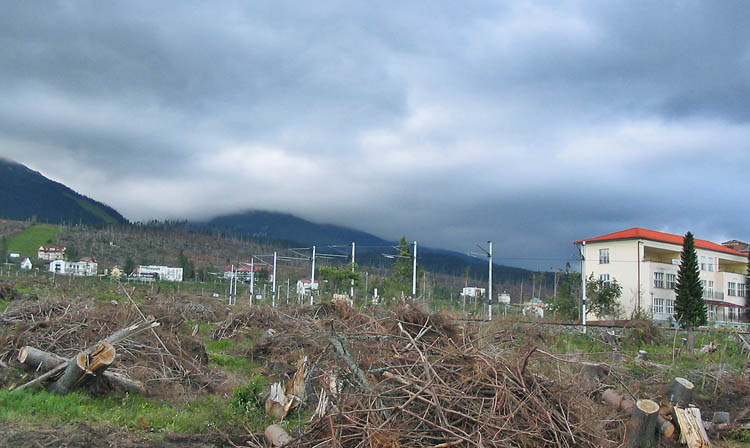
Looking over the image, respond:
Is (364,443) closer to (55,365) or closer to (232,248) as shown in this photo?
(55,365)

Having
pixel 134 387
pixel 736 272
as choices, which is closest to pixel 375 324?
pixel 134 387

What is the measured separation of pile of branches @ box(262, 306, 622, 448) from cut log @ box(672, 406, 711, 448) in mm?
2934

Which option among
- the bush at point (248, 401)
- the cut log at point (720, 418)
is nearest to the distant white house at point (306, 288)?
the bush at point (248, 401)

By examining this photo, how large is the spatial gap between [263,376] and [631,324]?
55.1 feet

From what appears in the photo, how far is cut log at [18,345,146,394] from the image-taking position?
9.88 metres

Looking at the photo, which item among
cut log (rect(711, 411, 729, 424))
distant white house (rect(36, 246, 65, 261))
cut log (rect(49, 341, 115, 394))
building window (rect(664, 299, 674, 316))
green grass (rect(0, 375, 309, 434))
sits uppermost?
distant white house (rect(36, 246, 65, 261))

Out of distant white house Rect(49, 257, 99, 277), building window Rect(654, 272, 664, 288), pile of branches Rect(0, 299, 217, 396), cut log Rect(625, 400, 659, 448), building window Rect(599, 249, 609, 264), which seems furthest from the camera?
distant white house Rect(49, 257, 99, 277)

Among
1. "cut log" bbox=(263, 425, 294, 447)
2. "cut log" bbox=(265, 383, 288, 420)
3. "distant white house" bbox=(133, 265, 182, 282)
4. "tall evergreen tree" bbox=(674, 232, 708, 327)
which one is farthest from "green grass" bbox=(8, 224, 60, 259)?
"cut log" bbox=(263, 425, 294, 447)

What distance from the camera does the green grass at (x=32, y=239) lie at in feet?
344

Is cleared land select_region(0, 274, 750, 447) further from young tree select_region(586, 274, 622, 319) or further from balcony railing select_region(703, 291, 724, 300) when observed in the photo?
balcony railing select_region(703, 291, 724, 300)

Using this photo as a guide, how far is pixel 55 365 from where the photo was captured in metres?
10.1

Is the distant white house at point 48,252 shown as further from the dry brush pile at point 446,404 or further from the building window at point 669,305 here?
the dry brush pile at point 446,404

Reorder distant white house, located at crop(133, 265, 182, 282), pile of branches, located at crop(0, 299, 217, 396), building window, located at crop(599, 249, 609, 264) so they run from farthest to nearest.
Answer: distant white house, located at crop(133, 265, 182, 282) → building window, located at crop(599, 249, 609, 264) → pile of branches, located at crop(0, 299, 217, 396)

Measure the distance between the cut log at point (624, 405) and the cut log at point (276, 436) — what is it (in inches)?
213
